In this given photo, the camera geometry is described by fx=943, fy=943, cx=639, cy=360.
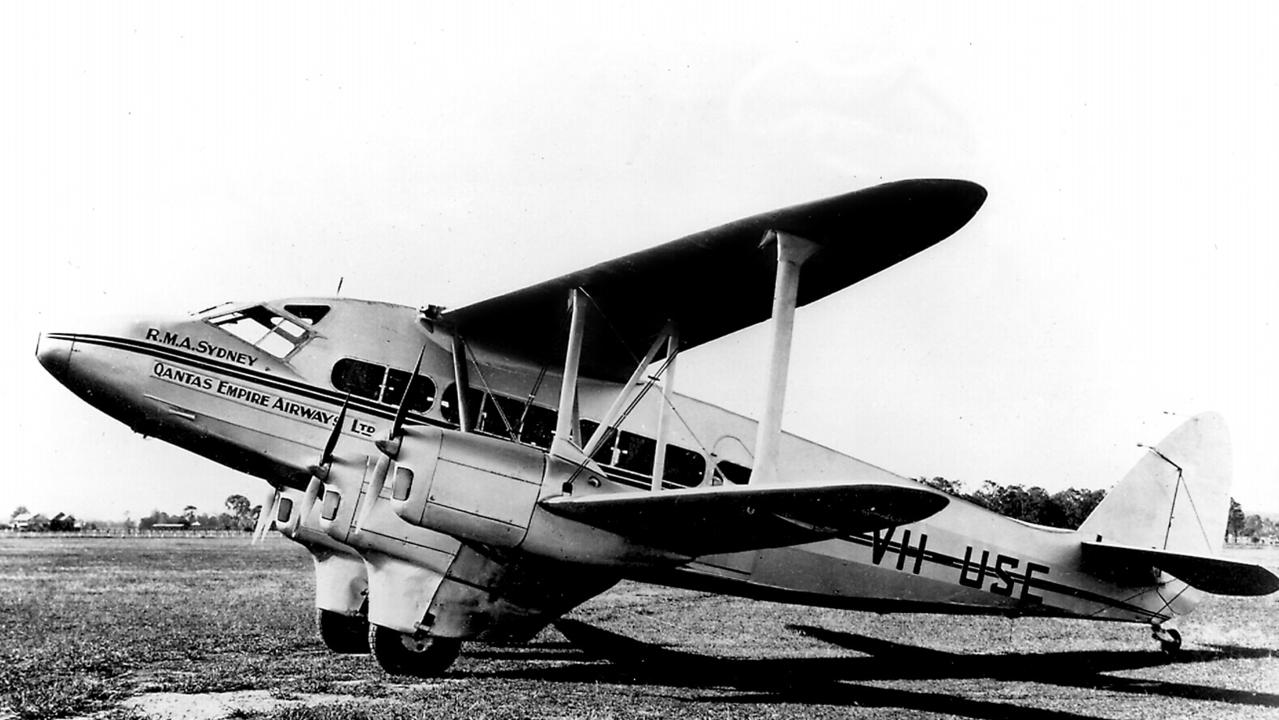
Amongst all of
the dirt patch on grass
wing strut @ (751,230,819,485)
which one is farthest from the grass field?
wing strut @ (751,230,819,485)

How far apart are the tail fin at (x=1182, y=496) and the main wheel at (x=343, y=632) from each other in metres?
8.82

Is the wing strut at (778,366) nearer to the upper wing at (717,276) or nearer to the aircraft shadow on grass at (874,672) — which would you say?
the upper wing at (717,276)

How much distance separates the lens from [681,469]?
9703 mm

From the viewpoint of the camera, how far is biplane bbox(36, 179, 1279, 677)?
728cm

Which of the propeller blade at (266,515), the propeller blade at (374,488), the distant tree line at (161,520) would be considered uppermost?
the propeller blade at (374,488)

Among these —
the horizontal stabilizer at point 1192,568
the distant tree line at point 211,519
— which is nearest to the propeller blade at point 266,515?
the horizontal stabilizer at point 1192,568

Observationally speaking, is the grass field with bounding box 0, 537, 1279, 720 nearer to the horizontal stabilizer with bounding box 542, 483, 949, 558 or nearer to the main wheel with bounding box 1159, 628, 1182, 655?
the main wheel with bounding box 1159, 628, 1182, 655

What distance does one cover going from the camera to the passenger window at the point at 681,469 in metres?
9.69

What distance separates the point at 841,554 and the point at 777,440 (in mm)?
3203

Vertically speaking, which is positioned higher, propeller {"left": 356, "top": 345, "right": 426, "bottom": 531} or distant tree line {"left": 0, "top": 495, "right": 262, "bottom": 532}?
propeller {"left": 356, "top": 345, "right": 426, "bottom": 531}

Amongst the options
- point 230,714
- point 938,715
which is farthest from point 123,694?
point 938,715

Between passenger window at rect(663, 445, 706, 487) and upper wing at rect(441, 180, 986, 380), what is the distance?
1109 mm

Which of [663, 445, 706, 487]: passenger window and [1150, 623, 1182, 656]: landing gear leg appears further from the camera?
[1150, 623, 1182, 656]: landing gear leg

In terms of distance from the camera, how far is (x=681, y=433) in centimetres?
981
